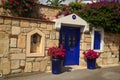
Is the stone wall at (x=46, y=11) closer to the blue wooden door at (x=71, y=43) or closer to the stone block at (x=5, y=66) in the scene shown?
the blue wooden door at (x=71, y=43)

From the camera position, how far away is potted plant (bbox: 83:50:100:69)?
1198cm

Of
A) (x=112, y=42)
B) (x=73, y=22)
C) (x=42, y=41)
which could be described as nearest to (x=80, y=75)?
(x=42, y=41)

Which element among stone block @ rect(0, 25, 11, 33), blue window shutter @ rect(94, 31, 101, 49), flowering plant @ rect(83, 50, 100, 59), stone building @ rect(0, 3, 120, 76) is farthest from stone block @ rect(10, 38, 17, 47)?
blue window shutter @ rect(94, 31, 101, 49)

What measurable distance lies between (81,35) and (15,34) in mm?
4171

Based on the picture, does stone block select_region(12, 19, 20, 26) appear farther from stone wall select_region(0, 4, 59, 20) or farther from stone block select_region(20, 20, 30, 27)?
stone wall select_region(0, 4, 59, 20)

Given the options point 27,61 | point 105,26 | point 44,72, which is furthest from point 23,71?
point 105,26

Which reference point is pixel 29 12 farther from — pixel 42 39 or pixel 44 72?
pixel 44 72

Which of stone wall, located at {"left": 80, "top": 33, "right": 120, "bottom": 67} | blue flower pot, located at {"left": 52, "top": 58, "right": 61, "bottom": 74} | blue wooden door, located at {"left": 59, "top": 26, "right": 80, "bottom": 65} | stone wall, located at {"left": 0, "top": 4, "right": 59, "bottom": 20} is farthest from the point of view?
stone wall, located at {"left": 80, "top": 33, "right": 120, "bottom": 67}

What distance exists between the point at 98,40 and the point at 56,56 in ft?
12.5

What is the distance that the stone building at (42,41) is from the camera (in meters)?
9.42

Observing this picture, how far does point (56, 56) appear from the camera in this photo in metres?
10.3

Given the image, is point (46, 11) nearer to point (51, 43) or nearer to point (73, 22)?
point (73, 22)

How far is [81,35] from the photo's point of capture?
12.5 m

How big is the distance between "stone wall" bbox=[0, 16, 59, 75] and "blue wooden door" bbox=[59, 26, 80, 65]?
5.59ft
